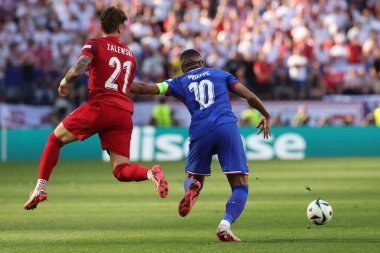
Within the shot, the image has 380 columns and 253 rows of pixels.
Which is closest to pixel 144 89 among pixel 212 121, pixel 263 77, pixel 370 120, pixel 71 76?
pixel 212 121

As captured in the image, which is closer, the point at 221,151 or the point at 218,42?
the point at 221,151

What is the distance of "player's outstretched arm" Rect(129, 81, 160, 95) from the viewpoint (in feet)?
33.2

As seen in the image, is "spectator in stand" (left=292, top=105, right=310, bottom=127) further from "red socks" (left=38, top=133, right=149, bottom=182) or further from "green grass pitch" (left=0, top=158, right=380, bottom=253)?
"red socks" (left=38, top=133, right=149, bottom=182)

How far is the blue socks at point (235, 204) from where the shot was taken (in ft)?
30.8

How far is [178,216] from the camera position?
12.3m

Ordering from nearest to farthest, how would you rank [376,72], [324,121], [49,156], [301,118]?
[49,156]
[301,118]
[324,121]
[376,72]

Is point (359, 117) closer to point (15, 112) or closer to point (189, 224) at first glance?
point (15, 112)

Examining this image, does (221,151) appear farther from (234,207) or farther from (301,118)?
(301,118)

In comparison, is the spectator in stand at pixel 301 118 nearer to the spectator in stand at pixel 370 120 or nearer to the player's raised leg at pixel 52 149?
the spectator in stand at pixel 370 120

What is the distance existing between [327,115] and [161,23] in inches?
231

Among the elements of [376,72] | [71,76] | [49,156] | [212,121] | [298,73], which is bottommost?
[49,156]

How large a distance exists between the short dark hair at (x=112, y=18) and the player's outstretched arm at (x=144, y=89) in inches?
24.9

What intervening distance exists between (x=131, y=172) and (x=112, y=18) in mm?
1631

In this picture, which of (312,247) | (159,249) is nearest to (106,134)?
(159,249)
